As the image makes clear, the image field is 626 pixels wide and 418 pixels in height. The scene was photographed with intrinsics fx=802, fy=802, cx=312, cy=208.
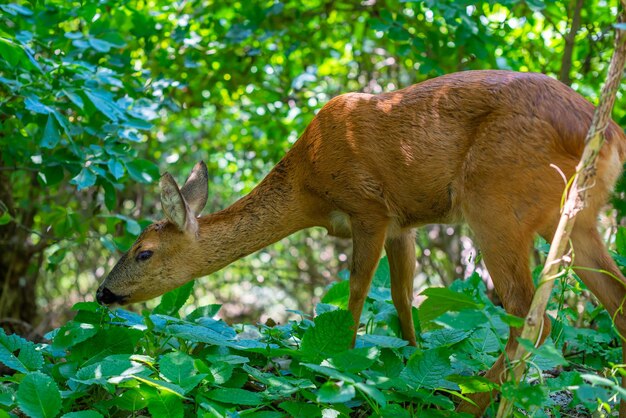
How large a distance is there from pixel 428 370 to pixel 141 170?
2774 mm

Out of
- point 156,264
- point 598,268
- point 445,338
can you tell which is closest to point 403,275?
point 445,338

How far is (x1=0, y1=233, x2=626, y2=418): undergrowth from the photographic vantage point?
3.49 meters

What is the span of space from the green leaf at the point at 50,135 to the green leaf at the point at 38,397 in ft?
5.83

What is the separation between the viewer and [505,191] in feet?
14.7

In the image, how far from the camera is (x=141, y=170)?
5.84m

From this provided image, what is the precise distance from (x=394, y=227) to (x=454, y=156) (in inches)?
28.9

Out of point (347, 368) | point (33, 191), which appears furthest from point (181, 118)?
point (347, 368)

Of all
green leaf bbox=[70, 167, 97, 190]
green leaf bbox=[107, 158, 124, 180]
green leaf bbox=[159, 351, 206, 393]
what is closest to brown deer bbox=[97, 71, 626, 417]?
green leaf bbox=[107, 158, 124, 180]

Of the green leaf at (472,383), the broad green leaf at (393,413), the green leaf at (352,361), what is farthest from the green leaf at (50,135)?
the green leaf at (472,383)

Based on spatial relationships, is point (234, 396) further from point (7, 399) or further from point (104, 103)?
point (104, 103)

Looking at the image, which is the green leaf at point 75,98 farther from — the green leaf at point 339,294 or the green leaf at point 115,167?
the green leaf at point 339,294

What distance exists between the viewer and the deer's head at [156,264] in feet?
18.2

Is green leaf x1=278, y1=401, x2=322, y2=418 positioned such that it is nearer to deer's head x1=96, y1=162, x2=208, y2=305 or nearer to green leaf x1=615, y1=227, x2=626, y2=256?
deer's head x1=96, y1=162, x2=208, y2=305

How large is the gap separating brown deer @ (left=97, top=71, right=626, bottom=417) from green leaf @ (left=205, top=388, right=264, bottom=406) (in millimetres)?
1224
